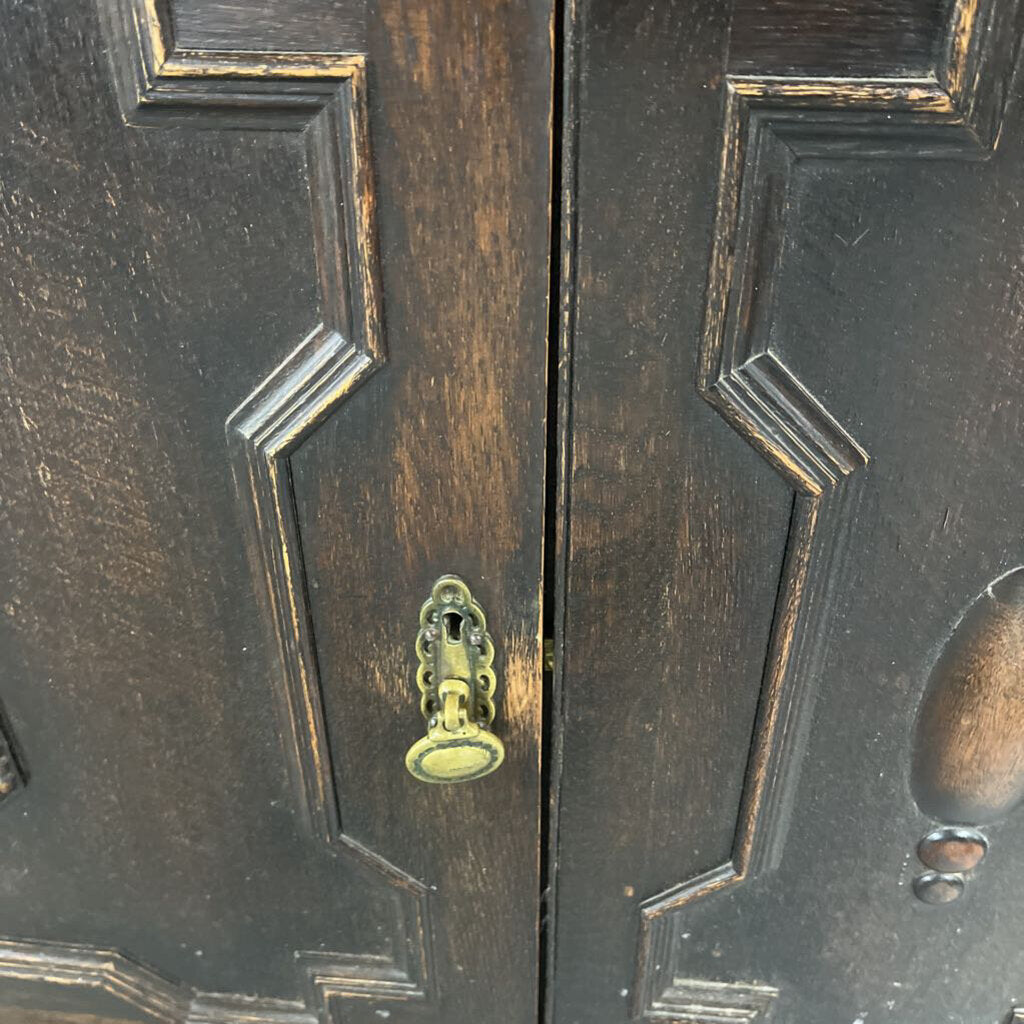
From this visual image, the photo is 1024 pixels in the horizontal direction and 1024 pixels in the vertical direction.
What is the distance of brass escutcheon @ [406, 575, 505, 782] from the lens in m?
0.54

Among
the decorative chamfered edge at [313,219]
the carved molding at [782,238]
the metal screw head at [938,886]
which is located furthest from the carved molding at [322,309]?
the metal screw head at [938,886]

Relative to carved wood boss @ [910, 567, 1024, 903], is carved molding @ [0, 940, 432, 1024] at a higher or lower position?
lower

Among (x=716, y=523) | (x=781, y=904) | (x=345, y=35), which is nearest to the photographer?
(x=345, y=35)

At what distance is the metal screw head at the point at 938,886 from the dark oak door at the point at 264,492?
0.24 meters

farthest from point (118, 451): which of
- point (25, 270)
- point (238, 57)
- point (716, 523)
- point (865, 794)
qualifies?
point (865, 794)

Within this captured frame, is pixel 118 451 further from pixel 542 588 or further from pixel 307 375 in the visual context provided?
pixel 542 588

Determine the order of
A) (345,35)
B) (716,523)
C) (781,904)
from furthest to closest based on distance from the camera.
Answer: (781,904) < (716,523) < (345,35)

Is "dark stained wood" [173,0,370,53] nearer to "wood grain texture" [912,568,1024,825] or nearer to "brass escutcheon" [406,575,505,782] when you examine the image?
"brass escutcheon" [406,575,505,782]

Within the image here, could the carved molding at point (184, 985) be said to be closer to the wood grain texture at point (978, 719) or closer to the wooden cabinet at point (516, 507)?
the wooden cabinet at point (516, 507)

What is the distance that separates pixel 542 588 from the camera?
1.76 feet

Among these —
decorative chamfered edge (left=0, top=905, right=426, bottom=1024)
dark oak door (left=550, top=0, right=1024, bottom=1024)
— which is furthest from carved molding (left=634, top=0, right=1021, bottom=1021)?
decorative chamfered edge (left=0, top=905, right=426, bottom=1024)

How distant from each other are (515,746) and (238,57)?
39 centimetres

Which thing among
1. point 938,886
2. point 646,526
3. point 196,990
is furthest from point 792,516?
point 196,990

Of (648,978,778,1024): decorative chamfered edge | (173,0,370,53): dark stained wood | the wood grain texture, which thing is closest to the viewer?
(173,0,370,53): dark stained wood
